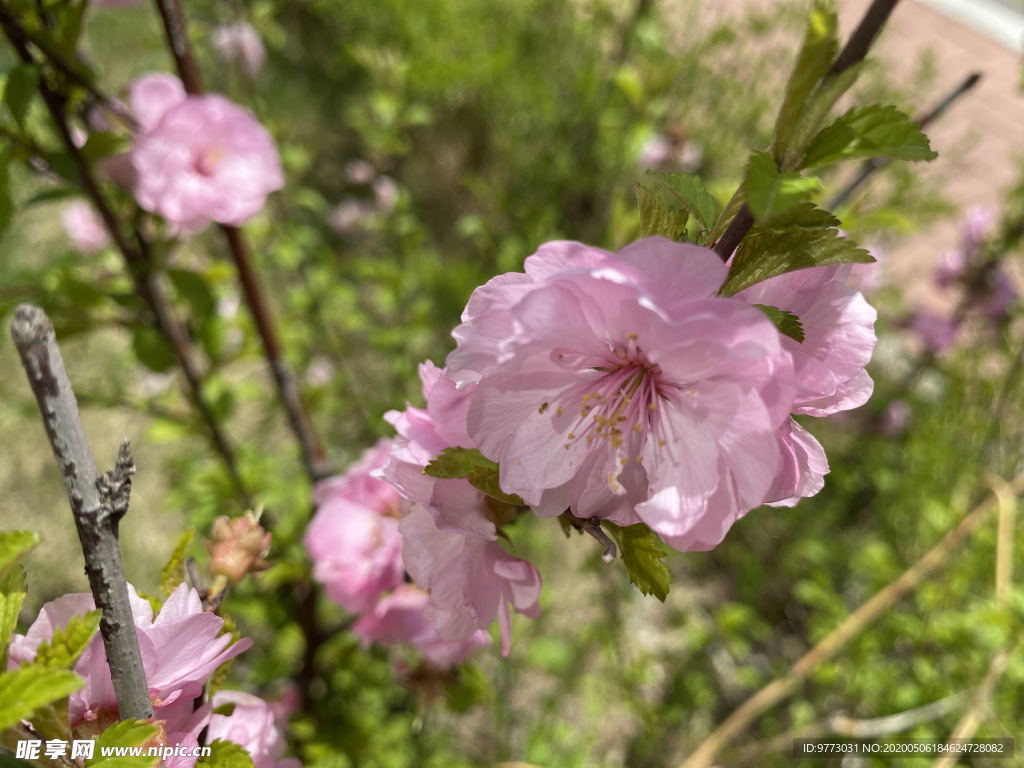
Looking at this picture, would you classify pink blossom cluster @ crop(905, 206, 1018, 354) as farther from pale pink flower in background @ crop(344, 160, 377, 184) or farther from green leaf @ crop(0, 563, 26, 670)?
green leaf @ crop(0, 563, 26, 670)

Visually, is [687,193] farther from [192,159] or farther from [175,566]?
[192,159]

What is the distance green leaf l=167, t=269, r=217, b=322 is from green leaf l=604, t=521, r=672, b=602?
92 centimetres

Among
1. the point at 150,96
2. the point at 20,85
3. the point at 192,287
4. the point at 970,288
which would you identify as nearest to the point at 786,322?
the point at 20,85

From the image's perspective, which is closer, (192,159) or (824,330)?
(824,330)

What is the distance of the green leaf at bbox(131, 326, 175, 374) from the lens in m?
1.22

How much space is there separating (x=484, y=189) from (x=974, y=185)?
2594mm

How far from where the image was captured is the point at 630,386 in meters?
0.56

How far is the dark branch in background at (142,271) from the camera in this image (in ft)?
3.08

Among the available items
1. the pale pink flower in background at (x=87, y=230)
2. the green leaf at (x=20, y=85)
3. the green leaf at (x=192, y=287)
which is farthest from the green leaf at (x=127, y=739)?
the pale pink flower in background at (x=87, y=230)

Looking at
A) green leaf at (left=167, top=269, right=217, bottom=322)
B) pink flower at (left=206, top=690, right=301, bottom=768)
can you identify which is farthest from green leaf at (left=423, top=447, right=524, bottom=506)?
green leaf at (left=167, top=269, right=217, bottom=322)

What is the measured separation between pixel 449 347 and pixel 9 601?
5.83ft

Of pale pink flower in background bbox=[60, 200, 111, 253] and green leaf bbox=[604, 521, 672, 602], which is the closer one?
green leaf bbox=[604, 521, 672, 602]

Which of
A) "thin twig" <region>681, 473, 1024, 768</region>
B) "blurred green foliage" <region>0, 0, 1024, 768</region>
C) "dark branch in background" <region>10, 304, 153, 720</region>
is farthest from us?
"blurred green foliage" <region>0, 0, 1024, 768</region>

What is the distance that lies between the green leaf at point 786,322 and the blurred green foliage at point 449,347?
0.13 meters
